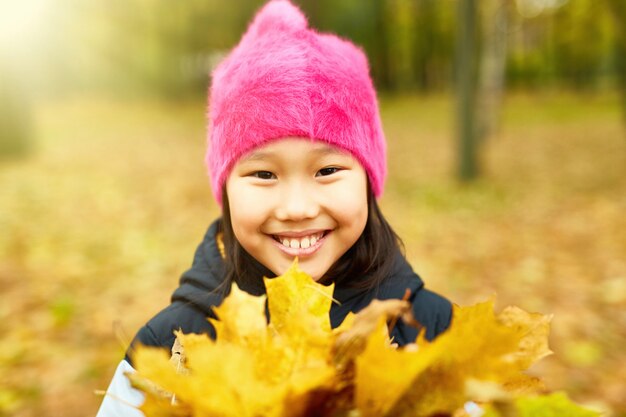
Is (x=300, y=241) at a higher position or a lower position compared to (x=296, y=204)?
lower

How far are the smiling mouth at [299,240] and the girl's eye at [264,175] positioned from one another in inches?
5.8

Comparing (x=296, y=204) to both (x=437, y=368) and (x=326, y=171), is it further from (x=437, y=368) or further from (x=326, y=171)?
(x=437, y=368)

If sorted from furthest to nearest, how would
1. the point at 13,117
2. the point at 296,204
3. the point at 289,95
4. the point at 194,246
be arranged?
the point at 13,117 → the point at 194,246 → the point at 289,95 → the point at 296,204

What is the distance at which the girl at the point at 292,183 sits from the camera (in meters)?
1.36

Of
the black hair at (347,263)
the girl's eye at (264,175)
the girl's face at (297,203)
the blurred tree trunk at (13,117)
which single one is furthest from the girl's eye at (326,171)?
the blurred tree trunk at (13,117)

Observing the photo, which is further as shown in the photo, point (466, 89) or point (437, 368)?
point (466, 89)

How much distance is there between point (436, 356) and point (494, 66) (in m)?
12.2

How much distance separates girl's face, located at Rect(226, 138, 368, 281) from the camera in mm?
1327

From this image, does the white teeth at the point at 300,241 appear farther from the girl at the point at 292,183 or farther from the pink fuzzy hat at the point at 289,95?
the pink fuzzy hat at the point at 289,95

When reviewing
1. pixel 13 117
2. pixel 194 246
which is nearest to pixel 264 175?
Result: pixel 194 246

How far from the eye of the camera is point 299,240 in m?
1.38

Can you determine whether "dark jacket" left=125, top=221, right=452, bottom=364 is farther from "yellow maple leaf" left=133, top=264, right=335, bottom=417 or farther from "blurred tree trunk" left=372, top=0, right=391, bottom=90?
"blurred tree trunk" left=372, top=0, right=391, bottom=90

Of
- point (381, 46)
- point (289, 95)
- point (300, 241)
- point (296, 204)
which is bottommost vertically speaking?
point (300, 241)

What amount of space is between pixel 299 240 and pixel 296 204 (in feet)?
0.40
